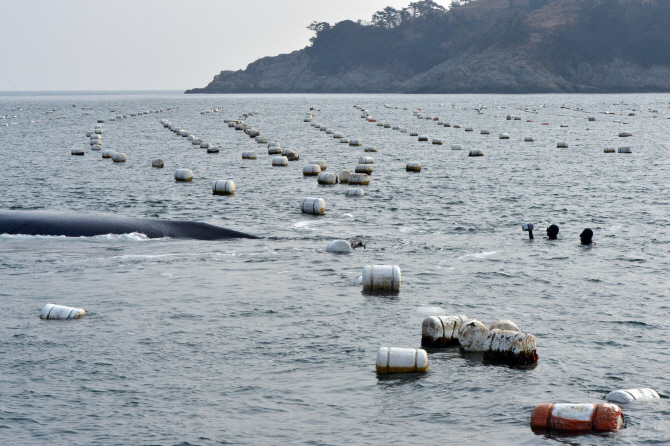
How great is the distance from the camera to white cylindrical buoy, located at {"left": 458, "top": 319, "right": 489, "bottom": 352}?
17.2 m

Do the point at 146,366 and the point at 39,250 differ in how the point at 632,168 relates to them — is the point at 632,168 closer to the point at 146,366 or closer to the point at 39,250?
the point at 39,250

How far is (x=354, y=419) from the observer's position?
13625mm

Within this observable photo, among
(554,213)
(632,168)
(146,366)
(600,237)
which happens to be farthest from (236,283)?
(632,168)

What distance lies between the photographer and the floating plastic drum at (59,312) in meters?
19.2

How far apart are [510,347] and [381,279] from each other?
6223 millimetres

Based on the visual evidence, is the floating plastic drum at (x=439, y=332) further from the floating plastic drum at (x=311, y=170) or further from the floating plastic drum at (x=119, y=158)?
the floating plastic drum at (x=119, y=158)

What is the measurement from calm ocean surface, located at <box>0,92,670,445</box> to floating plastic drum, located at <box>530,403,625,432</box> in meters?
0.25

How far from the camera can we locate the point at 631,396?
1448cm

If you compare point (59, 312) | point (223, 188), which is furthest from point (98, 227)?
point (223, 188)

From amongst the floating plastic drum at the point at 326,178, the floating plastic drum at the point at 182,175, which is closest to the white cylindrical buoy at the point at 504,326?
the floating plastic drum at the point at 326,178

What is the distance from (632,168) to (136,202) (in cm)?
3606

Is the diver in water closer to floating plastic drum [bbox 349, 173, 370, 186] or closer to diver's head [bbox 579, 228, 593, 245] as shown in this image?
diver's head [bbox 579, 228, 593, 245]

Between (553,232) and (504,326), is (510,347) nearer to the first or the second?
(504,326)

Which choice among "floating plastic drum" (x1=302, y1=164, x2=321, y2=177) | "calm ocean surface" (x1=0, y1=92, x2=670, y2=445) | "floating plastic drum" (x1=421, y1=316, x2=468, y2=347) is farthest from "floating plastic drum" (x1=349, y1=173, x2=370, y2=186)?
"floating plastic drum" (x1=421, y1=316, x2=468, y2=347)
